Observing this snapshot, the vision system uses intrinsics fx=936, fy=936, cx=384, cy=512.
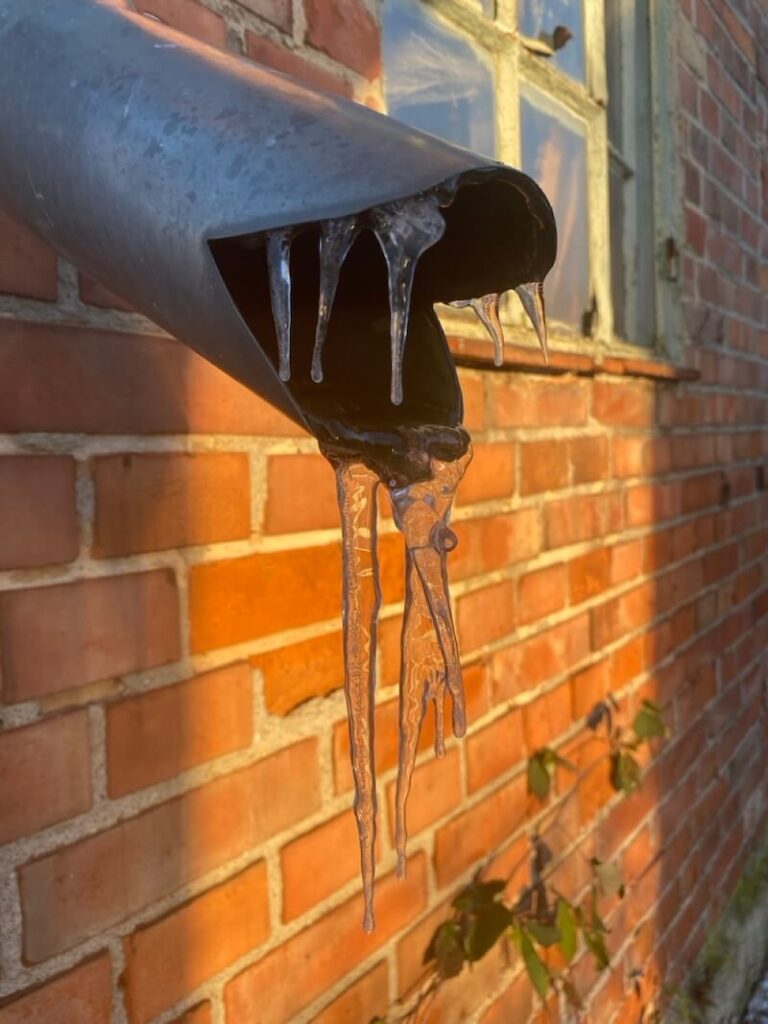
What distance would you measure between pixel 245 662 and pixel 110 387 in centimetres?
35

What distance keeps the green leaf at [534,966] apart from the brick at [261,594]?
735mm

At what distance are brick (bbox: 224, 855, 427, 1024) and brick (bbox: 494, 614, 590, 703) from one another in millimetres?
356

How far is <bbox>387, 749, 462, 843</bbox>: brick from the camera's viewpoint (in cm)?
136

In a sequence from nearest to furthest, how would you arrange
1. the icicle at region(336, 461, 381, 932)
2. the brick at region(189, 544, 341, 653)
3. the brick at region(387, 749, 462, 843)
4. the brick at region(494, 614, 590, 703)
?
1. the icicle at region(336, 461, 381, 932)
2. the brick at region(189, 544, 341, 653)
3. the brick at region(387, 749, 462, 843)
4. the brick at region(494, 614, 590, 703)

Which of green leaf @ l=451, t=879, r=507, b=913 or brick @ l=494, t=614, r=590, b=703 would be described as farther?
brick @ l=494, t=614, r=590, b=703

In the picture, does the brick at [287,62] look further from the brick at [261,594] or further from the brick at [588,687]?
the brick at [588,687]

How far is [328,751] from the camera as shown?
3.98 feet

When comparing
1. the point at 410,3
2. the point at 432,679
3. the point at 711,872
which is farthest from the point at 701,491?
the point at 432,679

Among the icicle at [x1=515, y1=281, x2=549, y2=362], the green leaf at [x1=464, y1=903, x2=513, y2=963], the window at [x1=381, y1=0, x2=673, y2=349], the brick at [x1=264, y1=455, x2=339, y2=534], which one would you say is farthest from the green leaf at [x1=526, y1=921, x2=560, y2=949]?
the icicle at [x1=515, y1=281, x2=549, y2=362]

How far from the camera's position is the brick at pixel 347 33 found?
46.0 inches

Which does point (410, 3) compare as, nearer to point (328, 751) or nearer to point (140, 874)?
point (328, 751)

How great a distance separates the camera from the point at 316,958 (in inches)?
46.8

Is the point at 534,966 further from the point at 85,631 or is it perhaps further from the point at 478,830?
the point at 85,631

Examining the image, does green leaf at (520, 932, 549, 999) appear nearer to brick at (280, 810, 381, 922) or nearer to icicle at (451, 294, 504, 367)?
brick at (280, 810, 381, 922)
